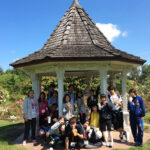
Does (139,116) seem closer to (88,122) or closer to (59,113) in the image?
(88,122)

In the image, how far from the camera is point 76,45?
5703 mm

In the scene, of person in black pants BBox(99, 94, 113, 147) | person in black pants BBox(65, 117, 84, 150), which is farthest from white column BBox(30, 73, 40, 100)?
person in black pants BBox(99, 94, 113, 147)

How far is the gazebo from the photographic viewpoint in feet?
16.3

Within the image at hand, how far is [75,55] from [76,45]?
90 cm

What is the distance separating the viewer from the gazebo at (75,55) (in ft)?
16.3

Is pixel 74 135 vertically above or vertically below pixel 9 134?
above

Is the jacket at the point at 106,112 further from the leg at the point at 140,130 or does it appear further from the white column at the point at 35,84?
the white column at the point at 35,84

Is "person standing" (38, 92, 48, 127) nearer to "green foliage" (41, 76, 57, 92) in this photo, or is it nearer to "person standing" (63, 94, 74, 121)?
"person standing" (63, 94, 74, 121)

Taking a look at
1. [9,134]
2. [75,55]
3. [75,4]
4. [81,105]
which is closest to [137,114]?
[81,105]

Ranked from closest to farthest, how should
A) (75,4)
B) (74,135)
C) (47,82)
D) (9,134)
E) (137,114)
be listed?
(74,135) < (137,114) < (9,134) < (75,4) < (47,82)

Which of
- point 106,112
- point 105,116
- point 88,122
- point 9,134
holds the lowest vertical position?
point 9,134

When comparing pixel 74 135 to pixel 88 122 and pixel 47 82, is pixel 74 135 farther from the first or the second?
pixel 47 82

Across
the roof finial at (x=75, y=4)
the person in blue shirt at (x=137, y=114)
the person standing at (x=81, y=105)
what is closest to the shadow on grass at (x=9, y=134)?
the person standing at (x=81, y=105)

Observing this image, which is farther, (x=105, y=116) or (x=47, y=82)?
(x=47, y=82)
